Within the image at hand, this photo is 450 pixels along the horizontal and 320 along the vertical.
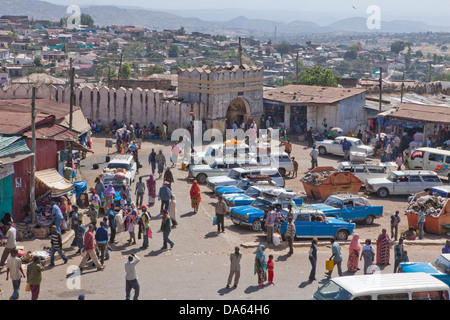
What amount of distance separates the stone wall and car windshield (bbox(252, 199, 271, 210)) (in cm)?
1827

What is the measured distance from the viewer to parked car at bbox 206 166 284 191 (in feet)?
90.3

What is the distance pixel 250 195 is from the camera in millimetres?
25453

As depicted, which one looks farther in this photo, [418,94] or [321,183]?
[418,94]

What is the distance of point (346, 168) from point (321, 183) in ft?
9.44

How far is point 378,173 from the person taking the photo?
3041 centimetres

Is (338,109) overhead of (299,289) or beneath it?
overhead

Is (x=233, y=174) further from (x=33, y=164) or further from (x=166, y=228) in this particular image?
(x=33, y=164)

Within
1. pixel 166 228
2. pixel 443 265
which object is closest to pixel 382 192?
pixel 166 228

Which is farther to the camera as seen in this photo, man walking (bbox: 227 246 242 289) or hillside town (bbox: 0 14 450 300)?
hillside town (bbox: 0 14 450 300)

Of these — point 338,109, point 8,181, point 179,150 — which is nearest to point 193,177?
point 179,150

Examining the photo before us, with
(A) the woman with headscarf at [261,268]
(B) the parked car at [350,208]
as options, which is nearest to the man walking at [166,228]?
(A) the woman with headscarf at [261,268]

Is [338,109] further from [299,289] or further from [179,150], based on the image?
[299,289]

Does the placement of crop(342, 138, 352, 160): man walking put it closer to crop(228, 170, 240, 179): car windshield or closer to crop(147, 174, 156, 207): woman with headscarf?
crop(228, 170, 240, 179): car windshield

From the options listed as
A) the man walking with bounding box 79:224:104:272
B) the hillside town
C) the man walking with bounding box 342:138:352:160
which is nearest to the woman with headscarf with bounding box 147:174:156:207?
the hillside town
